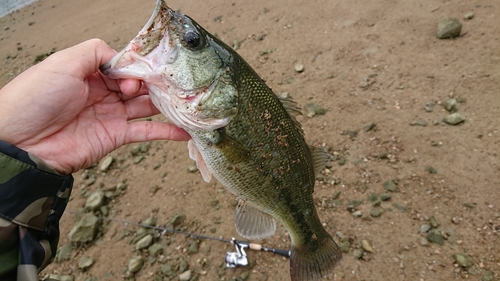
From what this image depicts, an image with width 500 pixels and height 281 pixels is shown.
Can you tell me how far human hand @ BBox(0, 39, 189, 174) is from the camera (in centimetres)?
201

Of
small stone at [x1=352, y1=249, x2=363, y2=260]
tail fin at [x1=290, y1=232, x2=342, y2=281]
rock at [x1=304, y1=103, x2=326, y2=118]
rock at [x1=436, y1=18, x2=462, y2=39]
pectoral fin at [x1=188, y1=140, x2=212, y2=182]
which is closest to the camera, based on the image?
pectoral fin at [x1=188, y1=140, x2=212, y2=182]

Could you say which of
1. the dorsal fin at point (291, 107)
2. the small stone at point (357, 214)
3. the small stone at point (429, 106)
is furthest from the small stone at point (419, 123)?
the dorsal fin at point (291, 107)

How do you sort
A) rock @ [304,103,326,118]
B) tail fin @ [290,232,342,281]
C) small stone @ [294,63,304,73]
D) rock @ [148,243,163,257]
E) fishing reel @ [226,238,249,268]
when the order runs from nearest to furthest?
tail fin @ [290,232,342,281]
fishing reel @ [226,238,249,268]
rock @ [148,243,163,257]
rock @ [304,103,326,118]
small stone @ [294,63,304,73]

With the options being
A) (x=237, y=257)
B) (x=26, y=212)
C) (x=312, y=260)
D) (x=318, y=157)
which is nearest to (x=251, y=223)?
(x=312, y=260)

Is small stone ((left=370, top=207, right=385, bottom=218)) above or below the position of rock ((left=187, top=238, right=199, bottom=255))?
above

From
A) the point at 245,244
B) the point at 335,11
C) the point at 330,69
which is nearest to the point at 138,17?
the point at 335,11

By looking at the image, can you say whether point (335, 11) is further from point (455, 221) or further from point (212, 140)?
point (212, 140)

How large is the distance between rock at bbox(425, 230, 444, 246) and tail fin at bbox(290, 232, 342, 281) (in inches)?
43.0

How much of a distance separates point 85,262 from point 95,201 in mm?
825

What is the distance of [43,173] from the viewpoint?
1.94 meters

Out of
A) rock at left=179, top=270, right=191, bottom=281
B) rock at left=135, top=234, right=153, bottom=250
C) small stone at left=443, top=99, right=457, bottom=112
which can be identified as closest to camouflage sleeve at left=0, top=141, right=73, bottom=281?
rock at left=179, top=270, right=191, bottom=281

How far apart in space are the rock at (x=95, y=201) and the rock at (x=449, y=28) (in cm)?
495

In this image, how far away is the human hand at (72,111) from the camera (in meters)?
2.01

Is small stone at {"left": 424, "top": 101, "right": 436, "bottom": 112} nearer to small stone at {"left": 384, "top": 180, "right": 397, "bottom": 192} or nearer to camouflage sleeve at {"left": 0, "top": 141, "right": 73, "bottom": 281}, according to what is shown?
small stone at {"left": 384, "top": 180, "right": 397, "bottom": 192}
